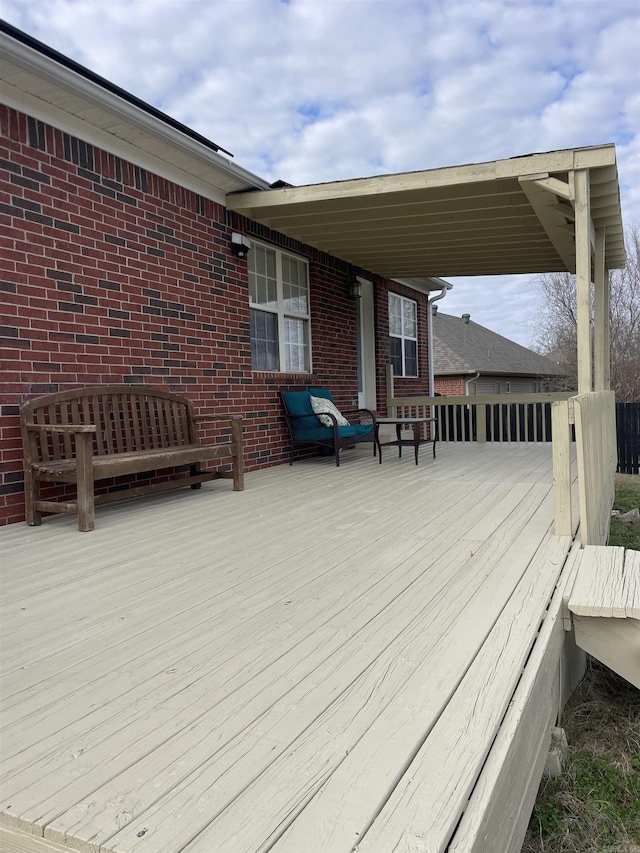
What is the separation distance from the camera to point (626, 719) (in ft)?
8.80

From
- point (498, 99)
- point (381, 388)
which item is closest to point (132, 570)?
point (381, 388)

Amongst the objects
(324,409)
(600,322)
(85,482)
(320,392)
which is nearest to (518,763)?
(85,482)

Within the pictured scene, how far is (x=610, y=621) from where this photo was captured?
231 cm

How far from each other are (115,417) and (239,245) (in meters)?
2.42

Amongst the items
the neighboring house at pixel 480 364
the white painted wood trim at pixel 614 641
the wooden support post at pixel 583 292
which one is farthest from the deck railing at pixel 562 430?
the neighboring house at pixel 480 364

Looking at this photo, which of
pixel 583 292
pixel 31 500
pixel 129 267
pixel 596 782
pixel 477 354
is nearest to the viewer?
pixel 596 782

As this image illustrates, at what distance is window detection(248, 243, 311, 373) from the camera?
6.53 meters

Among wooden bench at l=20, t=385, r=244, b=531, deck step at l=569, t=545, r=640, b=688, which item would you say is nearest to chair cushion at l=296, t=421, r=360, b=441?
wooden bench at l=20, t=385, r=244, b=531

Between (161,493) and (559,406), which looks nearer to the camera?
(559,406)

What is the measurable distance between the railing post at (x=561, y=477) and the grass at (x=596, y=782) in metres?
0.78

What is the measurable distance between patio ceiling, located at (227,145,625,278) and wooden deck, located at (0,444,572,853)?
2.83m

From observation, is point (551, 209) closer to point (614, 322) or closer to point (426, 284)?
point (426, 284)

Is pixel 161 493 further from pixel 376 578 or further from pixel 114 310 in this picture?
pixel 376 578

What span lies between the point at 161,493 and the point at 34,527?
1423 millimetres
